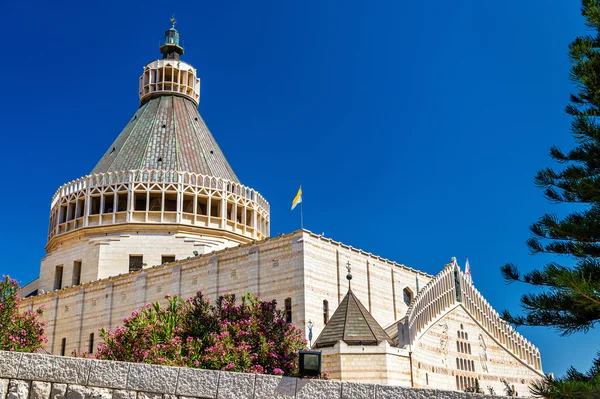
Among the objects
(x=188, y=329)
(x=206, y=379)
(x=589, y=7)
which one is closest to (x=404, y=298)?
(x=188, y=329)

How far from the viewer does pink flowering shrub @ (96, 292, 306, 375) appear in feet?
69.7

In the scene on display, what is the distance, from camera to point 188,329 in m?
23.3

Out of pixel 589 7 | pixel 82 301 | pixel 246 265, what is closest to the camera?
pixel 589 7

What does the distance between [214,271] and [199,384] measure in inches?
1023

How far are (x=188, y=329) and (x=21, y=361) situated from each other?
40.1 ft

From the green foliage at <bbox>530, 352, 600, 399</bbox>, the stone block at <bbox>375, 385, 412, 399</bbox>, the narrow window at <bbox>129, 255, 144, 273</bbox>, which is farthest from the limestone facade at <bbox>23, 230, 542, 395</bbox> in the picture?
the stone block at <bbox>375, 385, 412, 399</bbox>

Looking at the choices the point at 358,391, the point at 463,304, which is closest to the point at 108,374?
the point at 358,391

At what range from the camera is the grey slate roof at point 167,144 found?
2041 inches

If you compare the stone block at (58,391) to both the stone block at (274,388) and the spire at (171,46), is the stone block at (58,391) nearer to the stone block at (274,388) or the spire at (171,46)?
the stone block at (274,388)

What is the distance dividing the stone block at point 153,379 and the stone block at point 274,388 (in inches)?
55.9

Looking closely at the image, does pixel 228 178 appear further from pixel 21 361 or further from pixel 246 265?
pixel 21 361

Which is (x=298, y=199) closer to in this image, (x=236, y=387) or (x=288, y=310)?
(x=288, y=310)

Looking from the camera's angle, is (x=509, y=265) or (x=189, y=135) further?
(x=189, y=135)

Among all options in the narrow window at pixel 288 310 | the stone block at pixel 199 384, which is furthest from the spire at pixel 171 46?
the stone block at pixel 199 384
